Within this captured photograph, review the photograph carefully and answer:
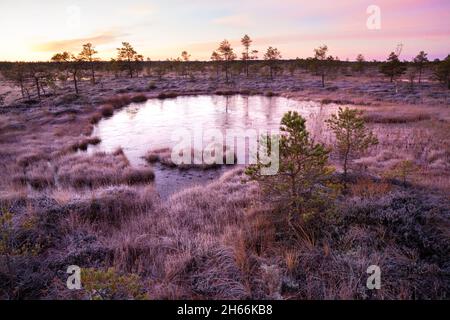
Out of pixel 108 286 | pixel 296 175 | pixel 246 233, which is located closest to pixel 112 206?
pixel 246 233

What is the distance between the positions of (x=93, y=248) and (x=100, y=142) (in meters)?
14.9

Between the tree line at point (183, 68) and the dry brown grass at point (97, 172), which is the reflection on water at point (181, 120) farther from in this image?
the tree line at point (183, 68)

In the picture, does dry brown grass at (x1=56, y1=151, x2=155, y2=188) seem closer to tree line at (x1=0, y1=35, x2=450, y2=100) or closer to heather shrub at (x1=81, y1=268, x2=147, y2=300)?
heather shrub at (x1=81, y1=268, x2=147, y2=300)

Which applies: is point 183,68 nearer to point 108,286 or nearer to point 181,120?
point 181,120

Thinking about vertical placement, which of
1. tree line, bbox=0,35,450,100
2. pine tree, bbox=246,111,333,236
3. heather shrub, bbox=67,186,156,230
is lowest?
heather shrub, bbox=67,186,156,230

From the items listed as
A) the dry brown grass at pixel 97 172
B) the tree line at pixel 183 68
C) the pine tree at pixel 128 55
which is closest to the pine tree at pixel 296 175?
the dry brown grass at pixel 97 172

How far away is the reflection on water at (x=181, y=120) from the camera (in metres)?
18.7

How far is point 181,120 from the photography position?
25.3 m

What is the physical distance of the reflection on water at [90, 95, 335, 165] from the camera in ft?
61.3

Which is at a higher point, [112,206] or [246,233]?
[246,233]

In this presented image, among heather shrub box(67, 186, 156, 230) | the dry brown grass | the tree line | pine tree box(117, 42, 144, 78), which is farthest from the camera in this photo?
pine tree box(117, 42, 144, 78)

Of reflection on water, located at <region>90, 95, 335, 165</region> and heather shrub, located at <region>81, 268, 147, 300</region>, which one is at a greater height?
reflection on water, located at <region>90, 95, 335, 165</region>

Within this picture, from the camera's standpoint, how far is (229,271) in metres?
4.86

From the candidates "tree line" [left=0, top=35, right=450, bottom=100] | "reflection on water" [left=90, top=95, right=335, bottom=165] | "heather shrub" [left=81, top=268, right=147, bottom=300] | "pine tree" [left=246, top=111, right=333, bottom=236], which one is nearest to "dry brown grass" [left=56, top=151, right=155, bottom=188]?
"reflection on water" [left=90, top=95, right=335, bottom=165]
